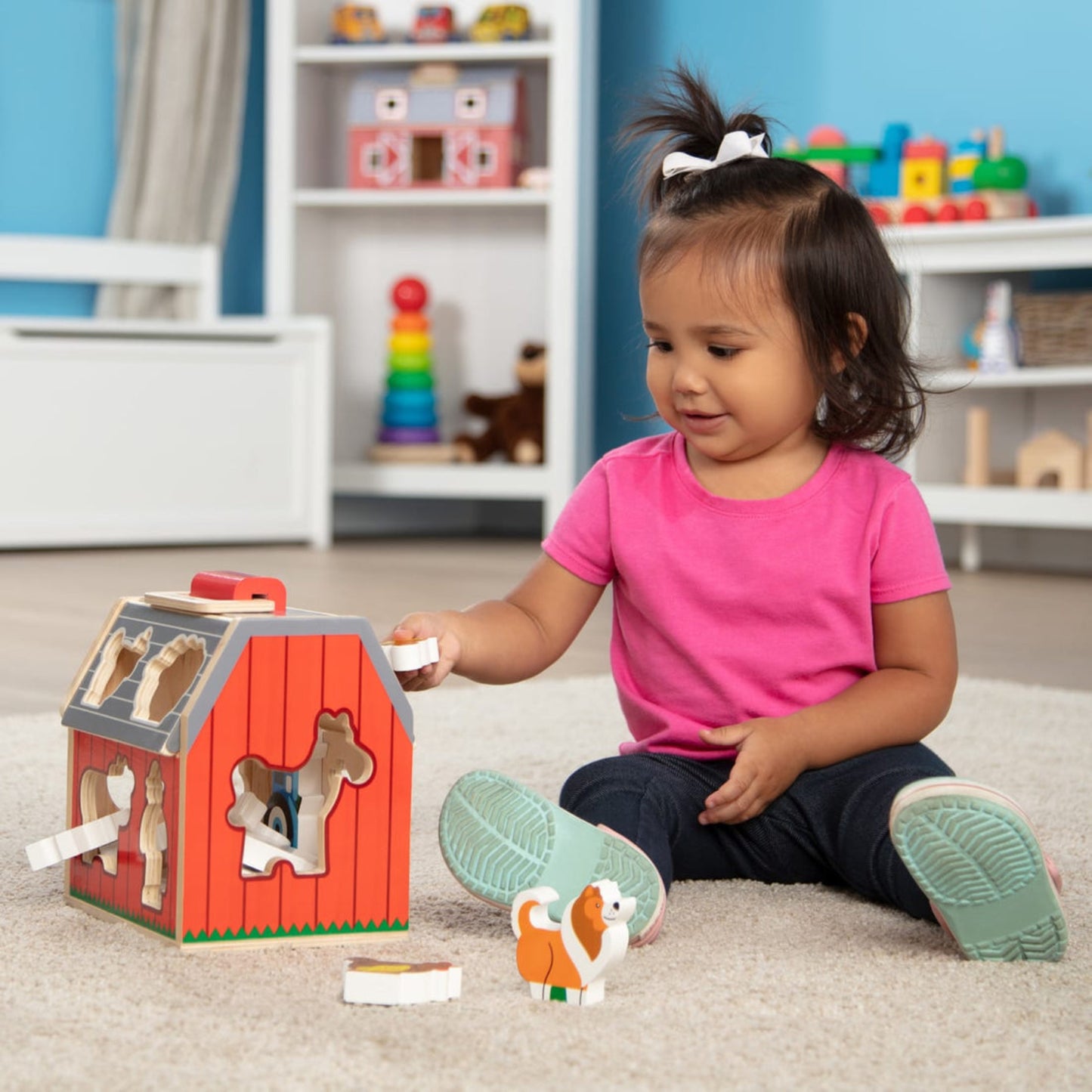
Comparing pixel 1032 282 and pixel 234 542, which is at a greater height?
pixel 1032 282

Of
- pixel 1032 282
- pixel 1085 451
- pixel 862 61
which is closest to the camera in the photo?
pixel 1085 451

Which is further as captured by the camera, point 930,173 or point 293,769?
A: point 930,173

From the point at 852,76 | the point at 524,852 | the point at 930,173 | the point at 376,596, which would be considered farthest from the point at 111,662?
the point at 852,76

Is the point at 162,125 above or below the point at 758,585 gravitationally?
above

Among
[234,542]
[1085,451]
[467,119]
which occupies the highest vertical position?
[467,119]

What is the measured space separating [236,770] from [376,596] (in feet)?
5.41

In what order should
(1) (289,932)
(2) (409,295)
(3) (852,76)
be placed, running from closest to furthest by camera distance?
(1) (289,932) < (3) (852,76) < (2) (409,295)

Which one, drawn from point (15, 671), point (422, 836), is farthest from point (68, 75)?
point (422, 836)

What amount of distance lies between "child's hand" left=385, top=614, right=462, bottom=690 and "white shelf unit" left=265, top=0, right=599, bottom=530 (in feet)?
8.68

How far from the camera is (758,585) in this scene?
96cm

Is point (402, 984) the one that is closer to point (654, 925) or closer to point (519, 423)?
point (654, 925)

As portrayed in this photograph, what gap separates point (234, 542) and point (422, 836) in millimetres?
2483

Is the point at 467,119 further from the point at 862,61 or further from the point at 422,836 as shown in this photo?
the point at 422,836

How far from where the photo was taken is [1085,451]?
289cm
